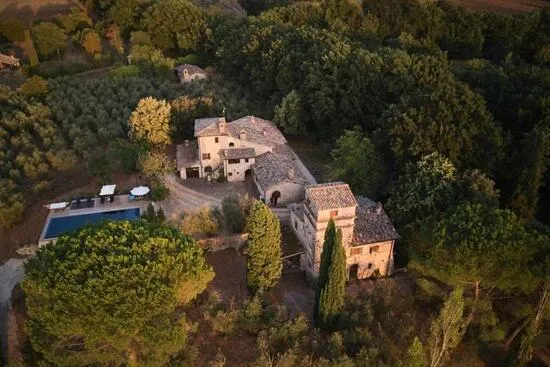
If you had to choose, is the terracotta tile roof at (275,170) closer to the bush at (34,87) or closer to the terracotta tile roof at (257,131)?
the terracotta tile roof at (257,131)

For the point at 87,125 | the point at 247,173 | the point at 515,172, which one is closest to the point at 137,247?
the point at 247,173

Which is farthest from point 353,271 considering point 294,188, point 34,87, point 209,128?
point 34,87

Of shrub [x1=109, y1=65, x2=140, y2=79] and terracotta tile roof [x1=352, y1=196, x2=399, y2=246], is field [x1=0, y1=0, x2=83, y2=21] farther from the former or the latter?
terracotta tile roof [x1=352, y1=196, x2=399, y2=246]

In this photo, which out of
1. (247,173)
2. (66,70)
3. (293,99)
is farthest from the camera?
(66,70)

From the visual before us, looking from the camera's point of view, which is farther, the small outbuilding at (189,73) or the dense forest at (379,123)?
the small outbuilding at (189,73)

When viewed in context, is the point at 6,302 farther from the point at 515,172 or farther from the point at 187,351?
the point at 515,172

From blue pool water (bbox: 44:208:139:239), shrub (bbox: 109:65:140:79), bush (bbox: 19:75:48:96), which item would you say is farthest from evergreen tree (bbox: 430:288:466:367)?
shrub (bbox: 109:65:140:79)

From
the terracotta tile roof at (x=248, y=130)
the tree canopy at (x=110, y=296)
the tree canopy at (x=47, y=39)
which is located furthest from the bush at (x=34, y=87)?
the tree canopy at (x=110, y=296)
